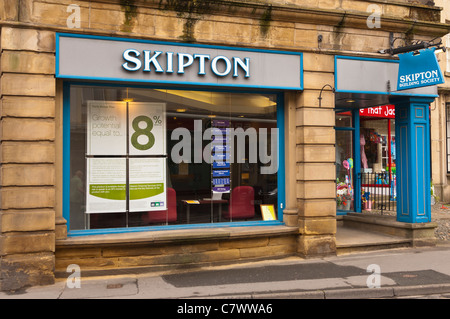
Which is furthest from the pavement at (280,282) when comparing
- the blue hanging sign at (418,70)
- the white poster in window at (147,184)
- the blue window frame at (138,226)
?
the blue hanging sign at (418,70)

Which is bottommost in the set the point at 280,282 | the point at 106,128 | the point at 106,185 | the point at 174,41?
the point at 280,282

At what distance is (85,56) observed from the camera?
7.75 m

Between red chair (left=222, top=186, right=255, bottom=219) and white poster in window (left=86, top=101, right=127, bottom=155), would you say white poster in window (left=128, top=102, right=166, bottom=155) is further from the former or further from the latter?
red chair (left=222, top=186, right=255, bottom=219)

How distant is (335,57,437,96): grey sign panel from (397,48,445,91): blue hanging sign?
0.92 feet

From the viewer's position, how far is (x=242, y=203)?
370 inches

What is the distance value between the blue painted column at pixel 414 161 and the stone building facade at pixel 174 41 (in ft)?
5.15

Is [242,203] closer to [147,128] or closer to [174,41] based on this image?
[147,128]

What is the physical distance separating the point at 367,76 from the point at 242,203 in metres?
3.84

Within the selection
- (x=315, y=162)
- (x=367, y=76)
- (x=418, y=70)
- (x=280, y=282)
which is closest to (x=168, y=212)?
(x=280, y=282)

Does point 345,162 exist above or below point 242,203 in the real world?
above

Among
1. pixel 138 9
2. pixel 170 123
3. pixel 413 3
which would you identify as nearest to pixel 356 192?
pixel 413 3

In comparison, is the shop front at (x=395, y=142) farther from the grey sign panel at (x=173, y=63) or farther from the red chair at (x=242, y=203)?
the red chair at (x=242, y=203)

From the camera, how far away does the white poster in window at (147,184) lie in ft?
28.1

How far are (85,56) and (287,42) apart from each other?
12.8 ft
